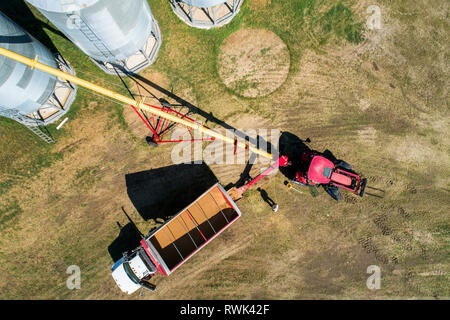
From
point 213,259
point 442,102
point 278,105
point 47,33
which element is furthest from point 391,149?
point 47,33

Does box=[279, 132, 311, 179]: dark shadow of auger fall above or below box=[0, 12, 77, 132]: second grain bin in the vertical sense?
below

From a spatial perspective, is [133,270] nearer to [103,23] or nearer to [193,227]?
[193,227]

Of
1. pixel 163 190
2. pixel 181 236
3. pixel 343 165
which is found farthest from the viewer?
pixel 163 190

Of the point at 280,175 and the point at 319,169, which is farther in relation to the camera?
the point at 280,175
